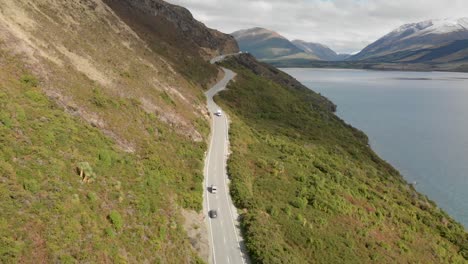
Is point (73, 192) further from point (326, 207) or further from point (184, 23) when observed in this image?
point (184, 23)

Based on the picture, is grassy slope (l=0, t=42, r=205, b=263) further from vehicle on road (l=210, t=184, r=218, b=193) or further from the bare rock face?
the bare rock face

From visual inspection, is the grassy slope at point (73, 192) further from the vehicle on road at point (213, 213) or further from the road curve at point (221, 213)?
the road curve at point (221, 213)

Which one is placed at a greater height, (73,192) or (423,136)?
(73,192)

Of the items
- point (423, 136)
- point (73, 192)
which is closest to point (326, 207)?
point (73, 192)

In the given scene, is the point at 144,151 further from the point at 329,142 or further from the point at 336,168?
the point at 329,142

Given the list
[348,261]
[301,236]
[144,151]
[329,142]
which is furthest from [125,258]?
[329,142]

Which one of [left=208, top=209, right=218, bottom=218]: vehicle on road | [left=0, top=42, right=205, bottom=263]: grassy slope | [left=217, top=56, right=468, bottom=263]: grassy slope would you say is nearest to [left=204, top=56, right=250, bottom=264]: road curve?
[left=208, top=209, right=218, bottom=218]: vehicle on road

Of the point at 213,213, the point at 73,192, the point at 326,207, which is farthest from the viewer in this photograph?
the point at 326,207

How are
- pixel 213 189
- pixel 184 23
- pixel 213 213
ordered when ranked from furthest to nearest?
pixel 184 23, pixel 213 189, pixel 213 213
